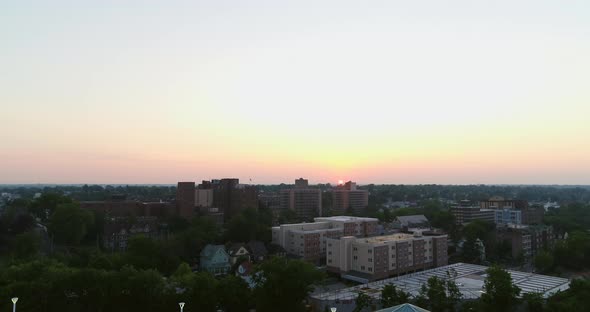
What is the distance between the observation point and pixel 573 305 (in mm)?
16344

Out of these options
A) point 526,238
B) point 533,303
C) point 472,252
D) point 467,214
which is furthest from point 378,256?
point 467,214

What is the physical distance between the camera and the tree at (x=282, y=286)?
17.7 metres

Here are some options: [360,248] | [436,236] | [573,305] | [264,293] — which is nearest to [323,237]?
[360,248]

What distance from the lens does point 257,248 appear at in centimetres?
3484

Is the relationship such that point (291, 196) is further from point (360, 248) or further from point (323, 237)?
point (360, 248)

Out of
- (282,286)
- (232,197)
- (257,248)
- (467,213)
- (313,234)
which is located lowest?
(257,248)

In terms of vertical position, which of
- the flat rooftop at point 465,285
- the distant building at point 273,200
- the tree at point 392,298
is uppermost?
the distant building at point 273,200

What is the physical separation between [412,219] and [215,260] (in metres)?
30.7

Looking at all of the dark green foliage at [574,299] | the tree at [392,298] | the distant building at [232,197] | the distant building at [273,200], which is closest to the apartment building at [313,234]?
the distant building at [232,197]

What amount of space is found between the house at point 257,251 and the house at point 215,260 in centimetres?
231

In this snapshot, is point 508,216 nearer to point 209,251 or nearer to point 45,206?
point 209,251

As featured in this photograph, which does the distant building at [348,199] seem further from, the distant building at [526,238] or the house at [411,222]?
the distant building at [526,238]

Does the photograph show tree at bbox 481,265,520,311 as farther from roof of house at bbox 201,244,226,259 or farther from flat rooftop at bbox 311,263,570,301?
roof of house at bbox 201,244,226,259

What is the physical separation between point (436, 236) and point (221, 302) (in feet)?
79.5
